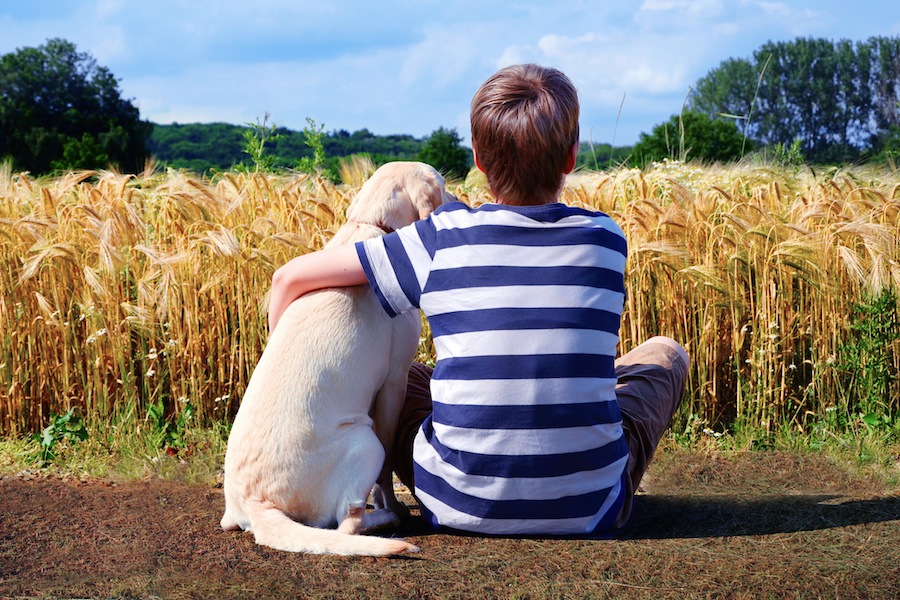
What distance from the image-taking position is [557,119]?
2201mm

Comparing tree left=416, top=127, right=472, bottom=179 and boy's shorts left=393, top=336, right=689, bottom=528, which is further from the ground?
tree left=416, top=127, right=472, bottom=179

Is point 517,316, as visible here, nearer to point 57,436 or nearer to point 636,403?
point 636,403

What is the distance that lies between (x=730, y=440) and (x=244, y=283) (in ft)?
8.33

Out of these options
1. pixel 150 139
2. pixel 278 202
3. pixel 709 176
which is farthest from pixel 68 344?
pixel 150 139

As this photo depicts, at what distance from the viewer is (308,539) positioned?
2.31 m

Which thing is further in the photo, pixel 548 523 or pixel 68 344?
pixel 68 344

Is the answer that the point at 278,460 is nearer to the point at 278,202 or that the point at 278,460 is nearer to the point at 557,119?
the point at 557,119

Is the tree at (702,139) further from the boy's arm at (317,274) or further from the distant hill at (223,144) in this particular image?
the boy's arm at (317,274)

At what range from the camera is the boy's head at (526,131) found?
7.23 ft

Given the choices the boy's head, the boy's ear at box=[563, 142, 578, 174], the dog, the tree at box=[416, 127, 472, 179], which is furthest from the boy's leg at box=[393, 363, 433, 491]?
the tree at box=[416, 127, 472, 179]

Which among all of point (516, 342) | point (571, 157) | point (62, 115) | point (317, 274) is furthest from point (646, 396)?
point (62, 115)

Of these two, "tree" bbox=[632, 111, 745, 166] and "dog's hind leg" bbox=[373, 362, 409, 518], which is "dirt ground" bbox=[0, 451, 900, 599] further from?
"tree" bbox=[632, 111, 745, 166]

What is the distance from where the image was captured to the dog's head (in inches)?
103

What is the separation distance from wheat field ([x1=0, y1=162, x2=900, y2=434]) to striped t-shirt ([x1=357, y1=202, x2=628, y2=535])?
169 centimetres
